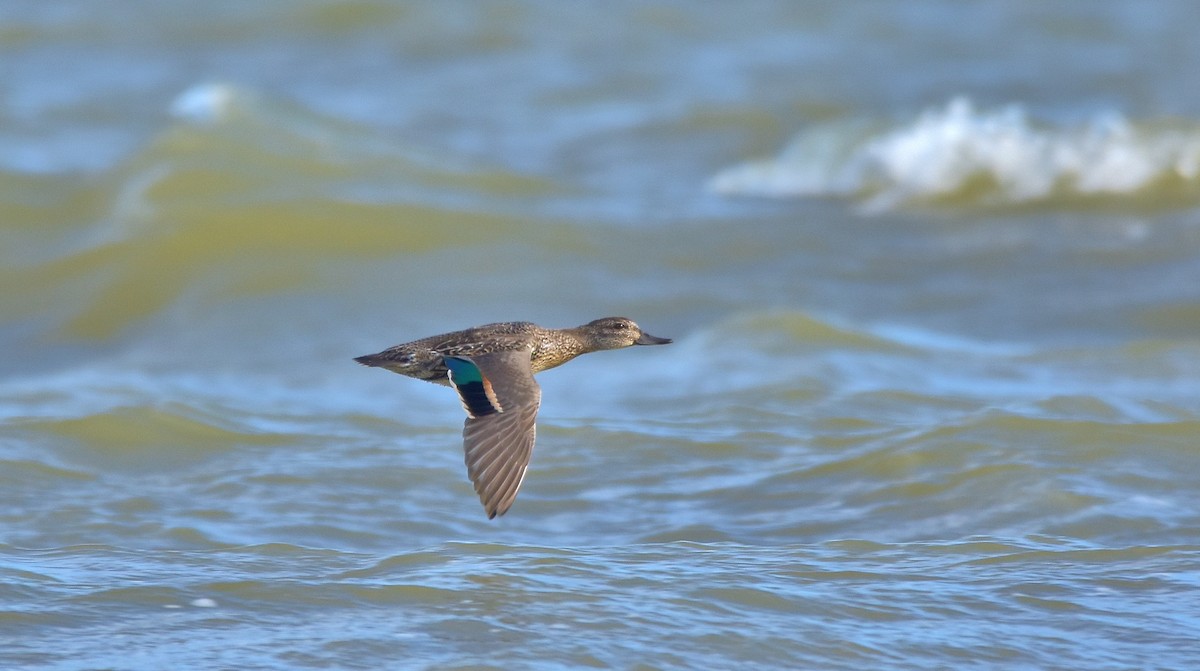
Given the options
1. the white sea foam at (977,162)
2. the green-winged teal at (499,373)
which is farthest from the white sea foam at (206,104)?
the green-winged teal at (499,373)

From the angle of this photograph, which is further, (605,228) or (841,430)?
(605,228)

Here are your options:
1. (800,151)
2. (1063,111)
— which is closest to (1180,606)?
(800,151)

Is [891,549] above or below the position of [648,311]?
below

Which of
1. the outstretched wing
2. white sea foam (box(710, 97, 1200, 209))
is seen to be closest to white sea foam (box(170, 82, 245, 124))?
white sea foam (box(710, 97, 1200, 209))

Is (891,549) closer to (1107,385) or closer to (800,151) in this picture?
(1107,385)

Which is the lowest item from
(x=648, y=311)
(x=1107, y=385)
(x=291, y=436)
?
(x=291, y=436)

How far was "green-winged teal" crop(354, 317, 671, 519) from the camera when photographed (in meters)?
5.08

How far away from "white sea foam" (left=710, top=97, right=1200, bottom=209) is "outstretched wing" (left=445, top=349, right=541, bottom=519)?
761cm

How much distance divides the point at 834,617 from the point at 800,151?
931 centimetres

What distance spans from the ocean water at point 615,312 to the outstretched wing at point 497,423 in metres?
0.37

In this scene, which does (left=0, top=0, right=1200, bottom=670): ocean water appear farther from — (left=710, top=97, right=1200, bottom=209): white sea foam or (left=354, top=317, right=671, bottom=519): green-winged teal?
(left=354, top=317, right=671, bottom=519): green-winged teal

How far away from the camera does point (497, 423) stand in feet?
17.2

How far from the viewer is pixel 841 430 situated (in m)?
7.50

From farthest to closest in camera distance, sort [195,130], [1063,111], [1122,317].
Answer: [1063,111] → [195,130] → [1122,317]
